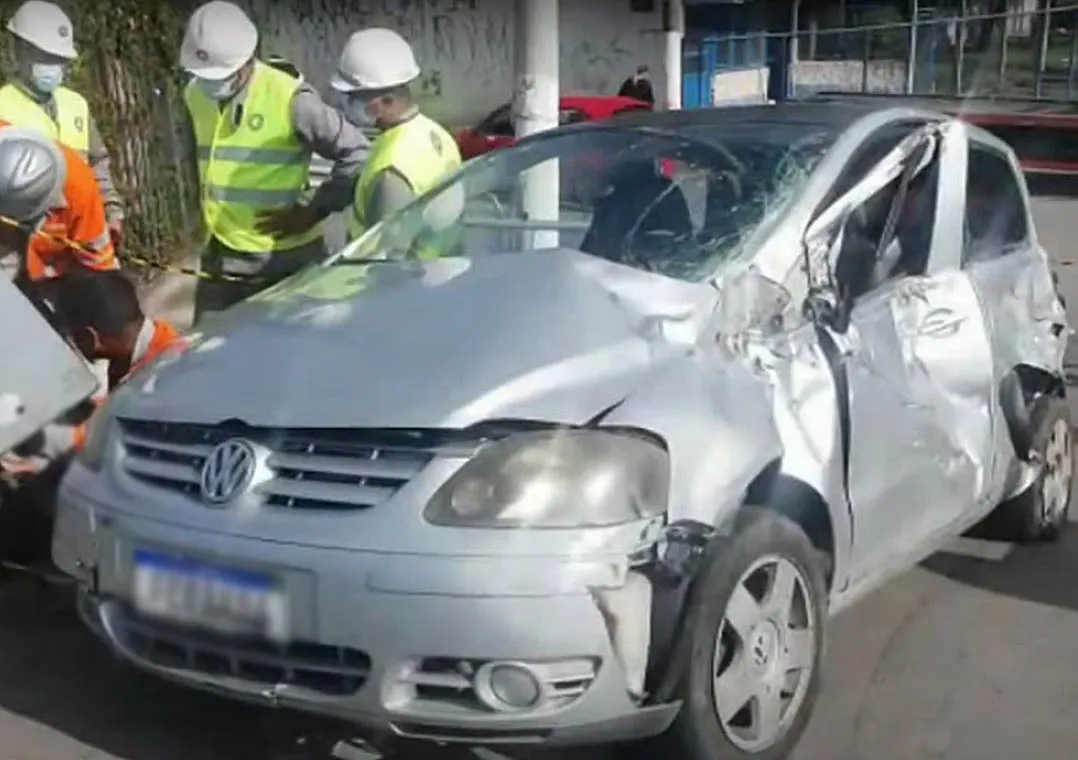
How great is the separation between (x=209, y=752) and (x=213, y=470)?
31.7 inches

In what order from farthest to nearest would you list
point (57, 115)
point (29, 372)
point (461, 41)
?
point (461, 41), point (57, 115), point (29, 372)

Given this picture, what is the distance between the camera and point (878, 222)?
454cm

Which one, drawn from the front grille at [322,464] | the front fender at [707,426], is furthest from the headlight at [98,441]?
the front fender at [707,426]

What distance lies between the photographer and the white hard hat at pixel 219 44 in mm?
5836

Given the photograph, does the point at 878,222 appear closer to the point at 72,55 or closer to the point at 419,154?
the point at 419,154

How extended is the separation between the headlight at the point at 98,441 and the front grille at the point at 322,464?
284 mm

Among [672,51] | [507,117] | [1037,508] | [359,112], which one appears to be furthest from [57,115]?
[507,117]

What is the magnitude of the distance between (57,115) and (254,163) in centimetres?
134

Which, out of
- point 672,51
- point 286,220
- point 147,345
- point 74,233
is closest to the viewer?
point 147,345

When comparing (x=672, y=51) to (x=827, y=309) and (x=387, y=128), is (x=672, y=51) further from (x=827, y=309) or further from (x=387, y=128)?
(x=827, y=309)

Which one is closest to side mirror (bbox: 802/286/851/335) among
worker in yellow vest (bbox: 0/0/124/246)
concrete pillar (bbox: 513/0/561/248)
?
concrete pillar (bbox: 513/0/561/248)

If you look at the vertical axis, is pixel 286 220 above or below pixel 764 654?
above

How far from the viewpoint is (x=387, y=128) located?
5.60 meters

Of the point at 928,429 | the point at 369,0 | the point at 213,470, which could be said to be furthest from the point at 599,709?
the point at 369,0
